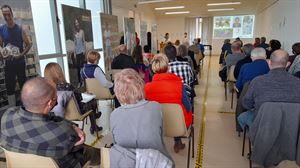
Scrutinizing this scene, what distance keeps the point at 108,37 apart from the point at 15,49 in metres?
3.21

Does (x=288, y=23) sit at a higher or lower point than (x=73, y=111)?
higher

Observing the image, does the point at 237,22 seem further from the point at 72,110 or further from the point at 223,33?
the point at 72,110

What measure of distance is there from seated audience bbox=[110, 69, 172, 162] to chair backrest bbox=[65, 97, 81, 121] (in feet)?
3.69

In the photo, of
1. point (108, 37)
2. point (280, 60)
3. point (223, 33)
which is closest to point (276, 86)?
point (280, 60)

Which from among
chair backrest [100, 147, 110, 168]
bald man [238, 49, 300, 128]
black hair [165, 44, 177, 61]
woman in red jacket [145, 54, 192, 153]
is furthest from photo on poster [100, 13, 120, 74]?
chair backrest [100, 147, 110, 168]

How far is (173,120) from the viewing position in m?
1.99

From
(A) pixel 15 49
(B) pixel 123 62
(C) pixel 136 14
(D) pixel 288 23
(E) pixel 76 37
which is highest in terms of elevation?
(C) pixel 136 14

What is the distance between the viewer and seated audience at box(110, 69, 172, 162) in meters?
1.42

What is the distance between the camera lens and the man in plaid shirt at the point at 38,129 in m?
1.21

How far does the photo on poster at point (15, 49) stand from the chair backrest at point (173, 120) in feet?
6.88

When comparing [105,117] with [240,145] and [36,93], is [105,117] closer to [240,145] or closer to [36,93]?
[240,145]

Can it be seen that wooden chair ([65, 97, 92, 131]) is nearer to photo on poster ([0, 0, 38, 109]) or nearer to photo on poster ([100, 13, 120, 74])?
photo on poster ([0, 0, 38, 109])

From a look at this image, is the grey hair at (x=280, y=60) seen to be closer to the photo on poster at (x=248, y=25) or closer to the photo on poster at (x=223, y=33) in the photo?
the photo on poster at (x=223, y=33)

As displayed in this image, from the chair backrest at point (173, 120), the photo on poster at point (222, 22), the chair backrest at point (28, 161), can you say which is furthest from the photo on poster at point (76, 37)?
the photo on poster at point (222, 22)
